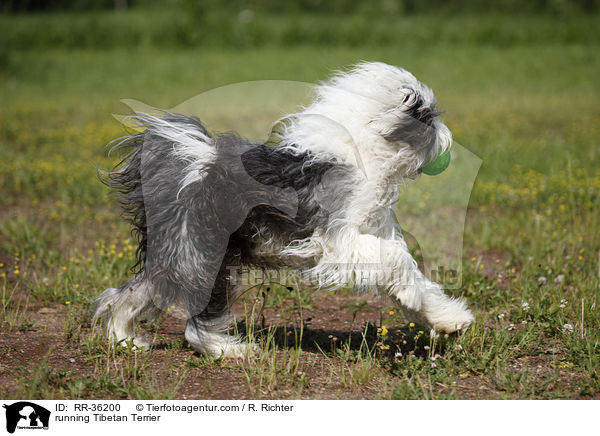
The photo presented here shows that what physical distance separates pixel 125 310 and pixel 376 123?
180 centimetres

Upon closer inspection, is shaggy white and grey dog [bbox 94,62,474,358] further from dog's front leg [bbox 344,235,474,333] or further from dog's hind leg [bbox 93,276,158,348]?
dog's hind leg [bbox 93,276,158,348]

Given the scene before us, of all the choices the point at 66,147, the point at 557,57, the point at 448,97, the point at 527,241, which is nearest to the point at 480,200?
the point at 527,241

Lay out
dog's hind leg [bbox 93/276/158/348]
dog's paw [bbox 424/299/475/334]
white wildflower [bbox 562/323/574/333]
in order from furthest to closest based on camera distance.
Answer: white wildflower [bbox 562/323/574/333], dog's hind leg [bbox 93/276/158/348], dog's paw [bbox 424/299/475/334]

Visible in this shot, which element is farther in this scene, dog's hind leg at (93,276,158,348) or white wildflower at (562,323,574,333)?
white wildflower at (562,323,574,333)

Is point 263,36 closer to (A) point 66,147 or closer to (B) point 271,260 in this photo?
(A) point 66,147

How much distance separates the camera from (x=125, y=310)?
159 inches

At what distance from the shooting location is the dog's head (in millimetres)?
3695

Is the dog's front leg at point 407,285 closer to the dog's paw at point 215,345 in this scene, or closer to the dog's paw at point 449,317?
the dog's paw at point 449,317

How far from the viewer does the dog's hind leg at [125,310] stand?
3.97m

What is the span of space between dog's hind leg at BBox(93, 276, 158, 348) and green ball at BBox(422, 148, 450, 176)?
1.71 m
